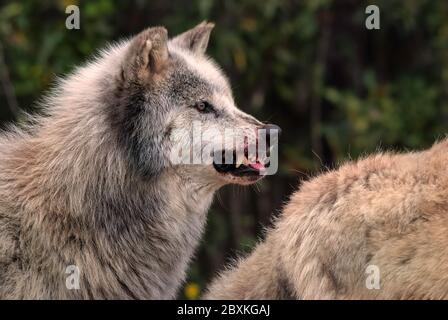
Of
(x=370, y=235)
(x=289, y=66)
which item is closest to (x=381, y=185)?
(x=370, y=235)

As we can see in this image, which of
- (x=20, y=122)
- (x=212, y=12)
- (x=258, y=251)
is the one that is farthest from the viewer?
(x=212, y=12)

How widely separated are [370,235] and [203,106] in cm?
172

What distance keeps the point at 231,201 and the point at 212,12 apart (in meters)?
2.17

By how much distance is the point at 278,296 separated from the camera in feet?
15.1

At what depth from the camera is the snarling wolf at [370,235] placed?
411 cm

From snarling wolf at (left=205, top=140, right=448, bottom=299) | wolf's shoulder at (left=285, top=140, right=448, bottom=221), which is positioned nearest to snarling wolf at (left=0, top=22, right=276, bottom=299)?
wolf's shoulder at (left=285, top=140, right=448, bottom=221)

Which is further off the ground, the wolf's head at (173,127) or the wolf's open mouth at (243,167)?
the wolf's head at (173,127)

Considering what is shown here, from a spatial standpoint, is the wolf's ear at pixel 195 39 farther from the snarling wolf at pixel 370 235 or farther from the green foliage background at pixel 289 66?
the green foliage background at pixel 289 66

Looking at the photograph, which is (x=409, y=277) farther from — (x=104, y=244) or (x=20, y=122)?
(x=20, y=122)

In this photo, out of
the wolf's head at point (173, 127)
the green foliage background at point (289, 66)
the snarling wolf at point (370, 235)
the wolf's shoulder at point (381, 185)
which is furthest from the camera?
the green foliage background at point (289, 66)

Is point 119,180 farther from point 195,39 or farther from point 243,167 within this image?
point 195,39

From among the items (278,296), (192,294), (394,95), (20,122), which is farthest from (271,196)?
(278,296)

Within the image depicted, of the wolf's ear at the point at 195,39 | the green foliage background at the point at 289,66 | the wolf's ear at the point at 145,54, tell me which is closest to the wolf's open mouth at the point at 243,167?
the wolf's ear at the point at 145,54

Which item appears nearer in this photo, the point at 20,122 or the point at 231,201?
the point at 20,122
